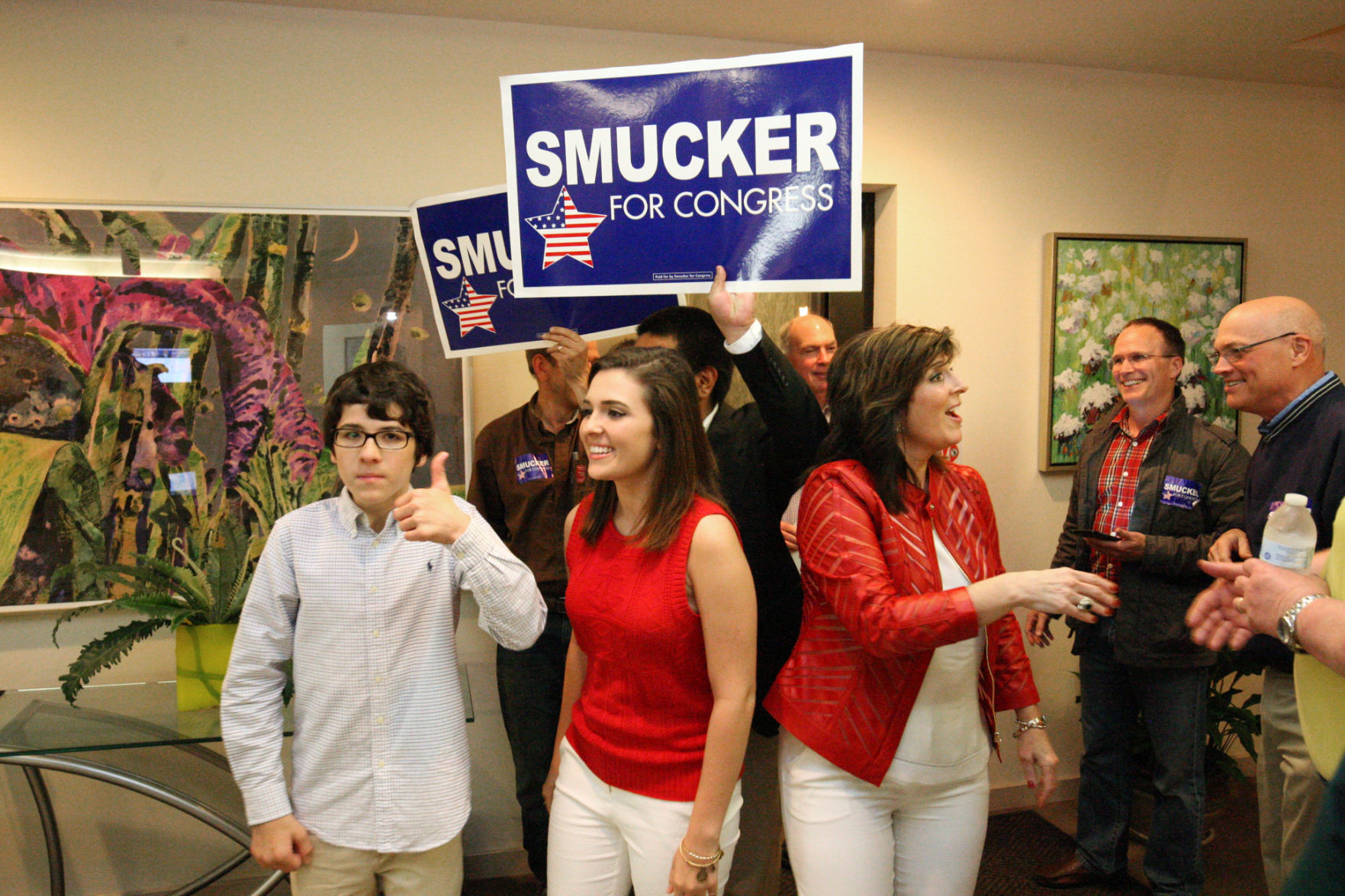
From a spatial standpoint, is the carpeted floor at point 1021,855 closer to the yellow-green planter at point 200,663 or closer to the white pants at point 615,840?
the white pants at point 615,840

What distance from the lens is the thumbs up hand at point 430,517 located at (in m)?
1.47

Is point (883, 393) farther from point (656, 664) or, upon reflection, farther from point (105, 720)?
point (105, 720)

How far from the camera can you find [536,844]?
111 inches

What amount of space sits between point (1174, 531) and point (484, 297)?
7.65 ft

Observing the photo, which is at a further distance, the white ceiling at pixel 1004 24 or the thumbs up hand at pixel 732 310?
the white ceiling at pixel 1004 24

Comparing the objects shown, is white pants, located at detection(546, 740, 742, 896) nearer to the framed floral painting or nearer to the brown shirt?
the brown shirt

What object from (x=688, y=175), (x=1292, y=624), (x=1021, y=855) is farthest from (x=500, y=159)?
(x=1021, y=855)

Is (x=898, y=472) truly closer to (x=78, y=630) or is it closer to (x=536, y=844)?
(x=536, y=844)

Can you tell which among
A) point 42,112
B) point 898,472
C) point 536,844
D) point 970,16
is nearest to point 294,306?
point 42,112

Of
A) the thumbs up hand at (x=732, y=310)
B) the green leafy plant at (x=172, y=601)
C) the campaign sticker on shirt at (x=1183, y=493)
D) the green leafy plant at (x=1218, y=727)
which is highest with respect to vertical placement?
the thumbs up hand at (x=732, y=310)

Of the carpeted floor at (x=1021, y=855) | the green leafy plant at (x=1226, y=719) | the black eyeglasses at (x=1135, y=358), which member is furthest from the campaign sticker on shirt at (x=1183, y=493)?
the carpeted floor at (x=1021, y=855)

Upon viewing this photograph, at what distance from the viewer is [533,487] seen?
Answer: 279cm

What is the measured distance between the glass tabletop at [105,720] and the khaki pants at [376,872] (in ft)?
1.06

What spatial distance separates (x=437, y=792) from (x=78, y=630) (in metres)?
1.95
